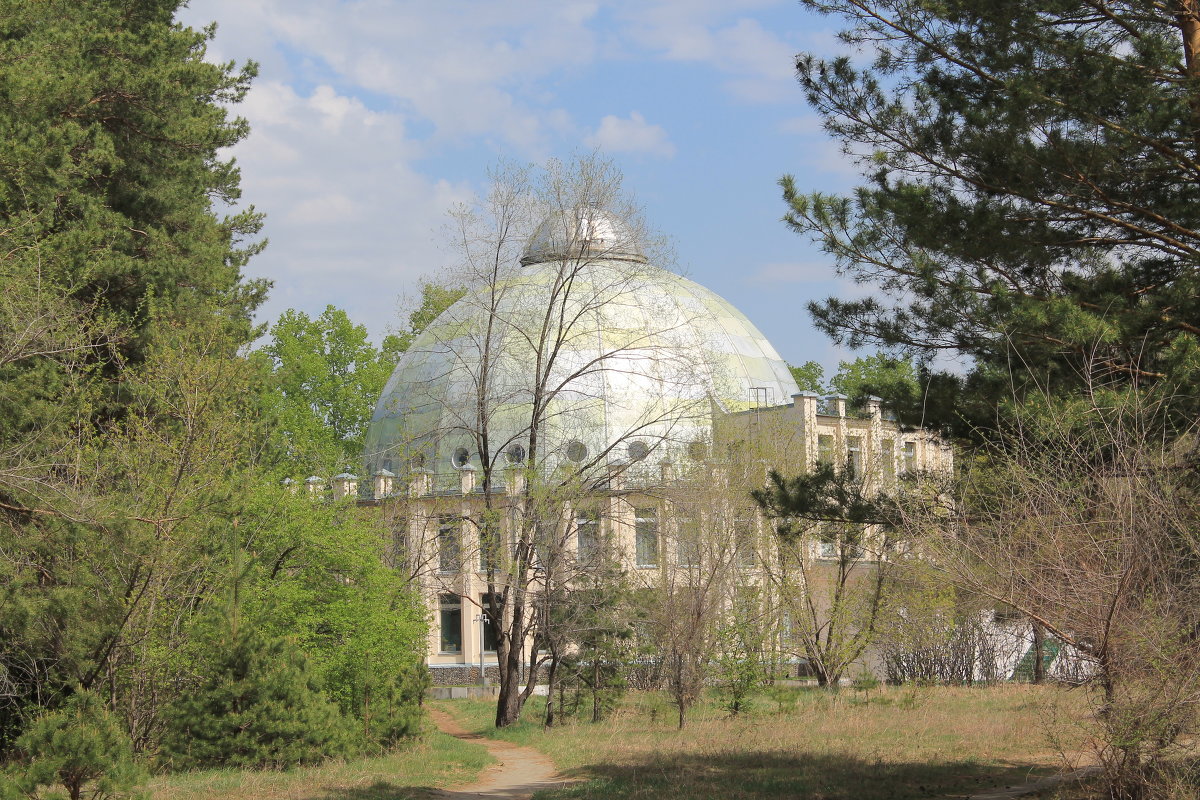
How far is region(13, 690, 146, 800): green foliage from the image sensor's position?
1163 cm

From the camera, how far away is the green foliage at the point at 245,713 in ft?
57.2

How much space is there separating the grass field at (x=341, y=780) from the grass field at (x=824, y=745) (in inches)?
69.6

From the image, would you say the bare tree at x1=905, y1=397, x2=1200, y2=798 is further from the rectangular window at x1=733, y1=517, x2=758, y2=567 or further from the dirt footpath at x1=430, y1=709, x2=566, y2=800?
the rectangular window at x1=733, y1=517, x2=758, y2=567

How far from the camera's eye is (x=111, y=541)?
48.0 ft

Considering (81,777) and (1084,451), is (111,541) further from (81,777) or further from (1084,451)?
(1084,451)

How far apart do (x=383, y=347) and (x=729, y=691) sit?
36.9m

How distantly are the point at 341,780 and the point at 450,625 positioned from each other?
3300 centimetres

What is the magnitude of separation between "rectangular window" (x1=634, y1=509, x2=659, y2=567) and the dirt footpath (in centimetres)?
677

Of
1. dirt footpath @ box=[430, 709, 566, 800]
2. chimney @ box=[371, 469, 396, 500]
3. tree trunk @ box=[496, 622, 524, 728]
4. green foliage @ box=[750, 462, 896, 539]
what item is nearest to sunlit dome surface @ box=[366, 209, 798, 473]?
chimney @ box=[371, 469, 396, 500]

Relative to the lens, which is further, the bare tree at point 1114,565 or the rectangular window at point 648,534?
the rectangular window at point 648,534

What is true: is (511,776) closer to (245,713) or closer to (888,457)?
(245,713)

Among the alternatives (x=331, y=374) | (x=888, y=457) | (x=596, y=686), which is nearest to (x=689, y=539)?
(x=596, y=686)

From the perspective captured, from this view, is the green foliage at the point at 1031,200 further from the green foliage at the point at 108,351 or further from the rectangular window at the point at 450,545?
the rectangular window at the point at 450,545

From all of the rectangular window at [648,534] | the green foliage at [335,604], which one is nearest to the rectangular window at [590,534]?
the rectangular window at [648,534]
